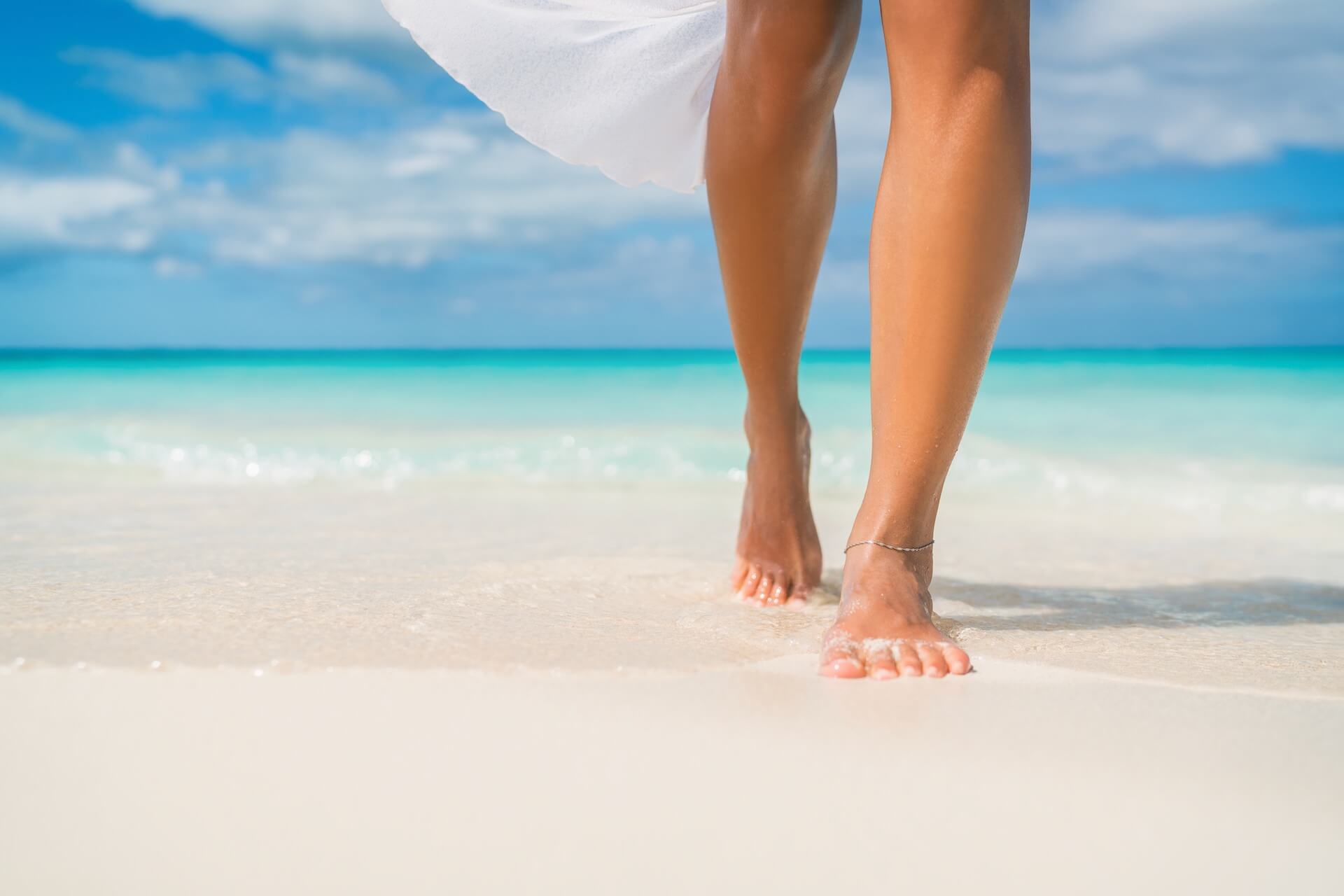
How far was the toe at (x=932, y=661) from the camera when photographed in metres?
1.11

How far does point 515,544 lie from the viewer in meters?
2.10

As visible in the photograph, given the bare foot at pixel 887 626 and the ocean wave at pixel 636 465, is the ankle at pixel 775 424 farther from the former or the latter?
the ocean wave at pixel 636 465

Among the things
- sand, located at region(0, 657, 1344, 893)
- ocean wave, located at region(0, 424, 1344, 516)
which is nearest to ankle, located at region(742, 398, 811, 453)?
sand, located at region(0, 657, 1344, 893)

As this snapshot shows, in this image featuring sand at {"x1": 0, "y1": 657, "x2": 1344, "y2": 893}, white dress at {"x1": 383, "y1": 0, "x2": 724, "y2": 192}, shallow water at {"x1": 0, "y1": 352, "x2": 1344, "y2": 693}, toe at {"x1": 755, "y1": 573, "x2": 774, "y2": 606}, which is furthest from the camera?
white dress at {"x1": 383, "y1": 0, "x2": 724, "y2": 192}

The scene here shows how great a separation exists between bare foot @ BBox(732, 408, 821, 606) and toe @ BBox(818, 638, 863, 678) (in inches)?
17.6

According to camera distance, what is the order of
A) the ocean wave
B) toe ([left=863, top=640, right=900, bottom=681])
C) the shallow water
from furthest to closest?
the ocean wave < the shallow water < toe ([left=863, top=640, right=900, bottom=681])

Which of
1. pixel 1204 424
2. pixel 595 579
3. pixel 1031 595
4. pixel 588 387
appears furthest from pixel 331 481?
pixel 588 387

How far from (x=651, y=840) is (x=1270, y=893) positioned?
0.38 m

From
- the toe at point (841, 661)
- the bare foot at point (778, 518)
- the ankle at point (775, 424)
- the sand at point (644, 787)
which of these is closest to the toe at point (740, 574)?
the bare foot at point (778, 518)

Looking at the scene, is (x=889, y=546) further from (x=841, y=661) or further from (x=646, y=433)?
(x=646, y=433)

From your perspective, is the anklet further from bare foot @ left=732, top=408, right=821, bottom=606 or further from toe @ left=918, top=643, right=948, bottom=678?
bare foot @ left=732, top=408, right=821, bottom=606

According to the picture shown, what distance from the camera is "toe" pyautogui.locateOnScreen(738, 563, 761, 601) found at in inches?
62.1

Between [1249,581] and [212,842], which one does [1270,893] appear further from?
[1249,581]

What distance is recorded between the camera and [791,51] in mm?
1432
